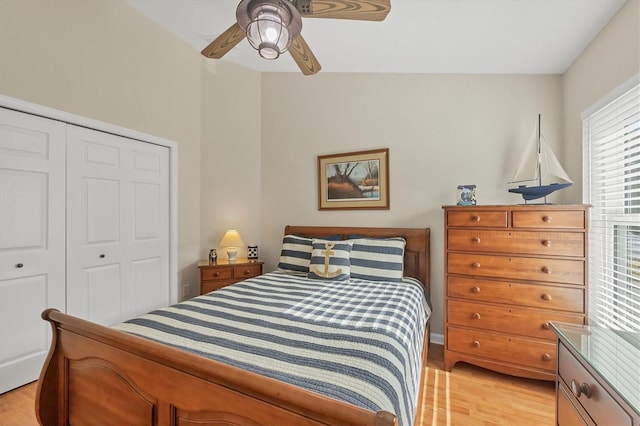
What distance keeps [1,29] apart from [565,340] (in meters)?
3.68

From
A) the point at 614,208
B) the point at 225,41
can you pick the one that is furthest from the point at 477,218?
Result: the point at 225,41

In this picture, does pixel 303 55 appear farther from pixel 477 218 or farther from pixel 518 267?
pixel 518 267

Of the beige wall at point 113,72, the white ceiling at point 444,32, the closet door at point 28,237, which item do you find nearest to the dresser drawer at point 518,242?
the white ceiling at point 444,32

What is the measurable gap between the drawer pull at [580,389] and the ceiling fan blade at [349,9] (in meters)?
1.77

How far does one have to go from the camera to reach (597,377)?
0.97m

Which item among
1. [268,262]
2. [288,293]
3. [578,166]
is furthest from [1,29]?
[578,166]

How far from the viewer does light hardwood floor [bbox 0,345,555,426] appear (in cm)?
171

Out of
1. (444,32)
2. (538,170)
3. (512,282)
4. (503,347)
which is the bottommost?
(503,347)

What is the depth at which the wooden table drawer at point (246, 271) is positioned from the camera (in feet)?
10.1

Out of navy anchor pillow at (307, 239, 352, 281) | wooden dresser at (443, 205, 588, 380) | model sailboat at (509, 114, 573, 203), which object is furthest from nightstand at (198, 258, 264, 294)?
model sailboat at (509, 114, 573, 203)

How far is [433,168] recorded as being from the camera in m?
2.78

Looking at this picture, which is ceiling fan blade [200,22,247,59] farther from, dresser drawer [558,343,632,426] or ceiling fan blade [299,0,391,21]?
dresser drawer [558,343,632,426]

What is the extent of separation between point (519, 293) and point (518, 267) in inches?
7.3

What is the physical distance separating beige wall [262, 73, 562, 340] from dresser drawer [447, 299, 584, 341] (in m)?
0.53
